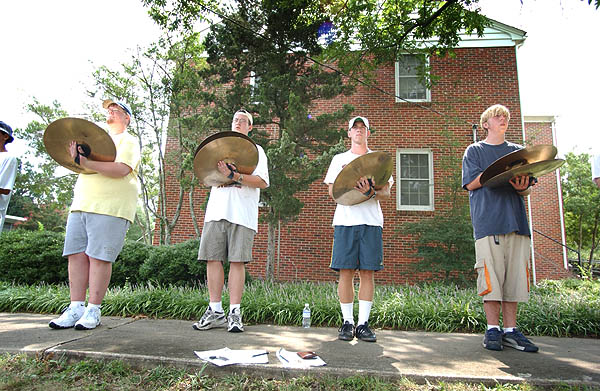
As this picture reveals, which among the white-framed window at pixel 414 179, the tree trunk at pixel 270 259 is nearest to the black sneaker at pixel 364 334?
the tree trunk at pixel 270 259

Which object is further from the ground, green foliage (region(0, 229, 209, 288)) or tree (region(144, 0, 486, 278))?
tree (region(144, 0, 486, 278))

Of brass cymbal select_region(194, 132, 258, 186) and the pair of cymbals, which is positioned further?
brass cymbal select_region(194, 132, 258, 186)

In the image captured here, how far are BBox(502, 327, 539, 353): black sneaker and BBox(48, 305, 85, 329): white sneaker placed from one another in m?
3.38

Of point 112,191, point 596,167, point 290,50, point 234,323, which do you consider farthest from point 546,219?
point 112,191

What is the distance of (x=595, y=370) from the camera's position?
2.06m

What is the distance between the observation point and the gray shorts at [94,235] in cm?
289

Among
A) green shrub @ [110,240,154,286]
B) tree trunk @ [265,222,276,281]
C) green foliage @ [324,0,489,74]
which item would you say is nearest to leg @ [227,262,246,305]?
green shrub @ [110,240,154,286]

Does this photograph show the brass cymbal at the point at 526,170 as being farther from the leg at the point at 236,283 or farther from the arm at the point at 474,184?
the leg at the point at 236,283

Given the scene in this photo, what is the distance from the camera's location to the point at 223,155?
289 centimetres

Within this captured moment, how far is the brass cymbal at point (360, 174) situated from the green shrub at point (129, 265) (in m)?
4.13

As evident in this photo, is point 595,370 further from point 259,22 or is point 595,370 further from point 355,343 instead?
point 259,22

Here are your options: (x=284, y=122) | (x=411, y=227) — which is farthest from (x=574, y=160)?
(x=284, y=122)

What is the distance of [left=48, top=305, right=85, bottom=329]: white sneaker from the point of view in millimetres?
2809

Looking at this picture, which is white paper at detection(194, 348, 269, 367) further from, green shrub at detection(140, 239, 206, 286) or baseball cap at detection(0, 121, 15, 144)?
green shrub at detection(140, 239, 206, 286)
